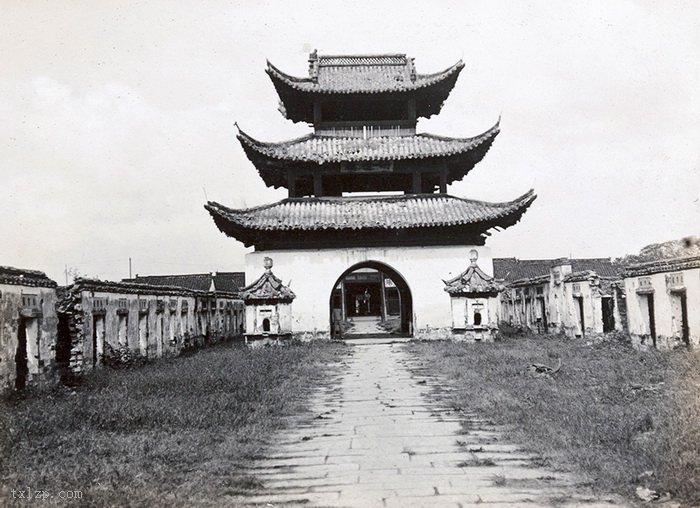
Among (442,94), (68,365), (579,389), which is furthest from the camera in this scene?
(442,94)

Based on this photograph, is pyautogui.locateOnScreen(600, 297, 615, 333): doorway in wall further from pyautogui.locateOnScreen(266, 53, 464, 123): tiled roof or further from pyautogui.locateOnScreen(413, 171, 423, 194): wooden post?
pyautogui.locateOnScreen(266, 53, 464, 123): tiled roof

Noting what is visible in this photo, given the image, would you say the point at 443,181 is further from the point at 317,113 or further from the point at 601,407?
the point at 601,407

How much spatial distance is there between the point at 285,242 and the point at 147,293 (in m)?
5.95

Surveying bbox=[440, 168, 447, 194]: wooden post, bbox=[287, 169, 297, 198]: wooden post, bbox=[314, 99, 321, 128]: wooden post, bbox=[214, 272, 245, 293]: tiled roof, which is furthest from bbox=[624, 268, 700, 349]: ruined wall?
bbox=[214, 272, 245, 293]: tiled roof

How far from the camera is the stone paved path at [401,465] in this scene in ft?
16.6

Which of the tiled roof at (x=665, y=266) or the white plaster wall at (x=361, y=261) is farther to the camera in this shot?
the white plaster wall at (x=361, y=261)

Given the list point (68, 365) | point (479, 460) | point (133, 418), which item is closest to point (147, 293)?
point (68, 365)

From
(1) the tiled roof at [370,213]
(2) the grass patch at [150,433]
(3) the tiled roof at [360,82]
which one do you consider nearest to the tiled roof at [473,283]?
(1) the tiled roof at [370,213]

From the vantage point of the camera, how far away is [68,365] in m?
12.2

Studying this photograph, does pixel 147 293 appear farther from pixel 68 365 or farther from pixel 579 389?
pixel 579 389

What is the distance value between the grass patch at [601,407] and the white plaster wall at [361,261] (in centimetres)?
608

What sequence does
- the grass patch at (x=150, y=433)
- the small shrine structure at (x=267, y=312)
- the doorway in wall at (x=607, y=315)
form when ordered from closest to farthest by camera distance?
the grass patch at (x=150, y=433), the small shrine structure at (x=267, y=312), the doorway in wall at (x=607, y=315)

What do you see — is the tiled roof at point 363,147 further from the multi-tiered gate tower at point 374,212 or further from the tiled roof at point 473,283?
the tiled roof at point 473,283

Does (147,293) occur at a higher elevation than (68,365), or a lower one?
higher
